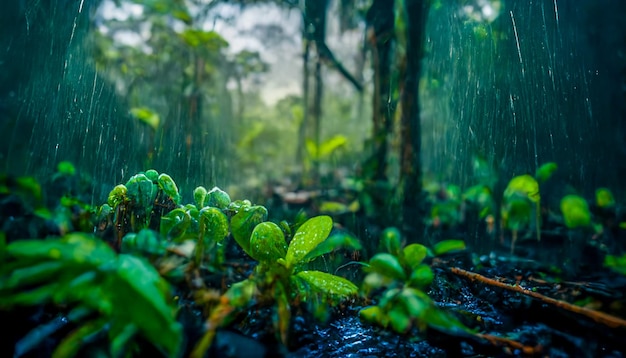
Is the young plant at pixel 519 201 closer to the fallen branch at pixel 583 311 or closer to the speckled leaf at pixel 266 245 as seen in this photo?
the fallen branch at pixel 583 311

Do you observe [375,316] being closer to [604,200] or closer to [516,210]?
[516,210]

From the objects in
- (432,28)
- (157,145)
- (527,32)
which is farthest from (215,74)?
(527,32)

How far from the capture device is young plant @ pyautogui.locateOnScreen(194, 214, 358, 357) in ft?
2.23

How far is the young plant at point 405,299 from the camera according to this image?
0.70 metres

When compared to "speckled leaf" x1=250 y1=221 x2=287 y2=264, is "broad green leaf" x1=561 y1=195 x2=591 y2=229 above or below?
above

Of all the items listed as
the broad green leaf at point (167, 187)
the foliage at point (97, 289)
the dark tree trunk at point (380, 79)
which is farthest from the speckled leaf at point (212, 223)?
the dark tree trunk at point (380, 79)

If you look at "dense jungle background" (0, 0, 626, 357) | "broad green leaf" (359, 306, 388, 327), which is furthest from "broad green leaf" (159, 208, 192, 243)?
"broad green leaf" (359, 306, 388, 327)

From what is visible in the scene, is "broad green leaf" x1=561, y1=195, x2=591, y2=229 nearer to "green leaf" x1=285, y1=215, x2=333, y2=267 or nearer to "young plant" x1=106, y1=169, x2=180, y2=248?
"green leaf" x1=285, y1=215, x2=333, y2=267

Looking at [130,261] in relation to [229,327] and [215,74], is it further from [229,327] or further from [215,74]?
[215,74]

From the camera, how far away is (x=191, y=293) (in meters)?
0.73

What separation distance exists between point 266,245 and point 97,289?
0.40 meters

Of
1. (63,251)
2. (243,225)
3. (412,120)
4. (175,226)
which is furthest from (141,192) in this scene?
(412,120)

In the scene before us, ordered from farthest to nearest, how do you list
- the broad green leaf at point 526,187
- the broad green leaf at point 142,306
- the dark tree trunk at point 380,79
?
the dark tree trunk at point 380,79, the broad green leaf at point 526,187, the broad green leaf at point 142,306

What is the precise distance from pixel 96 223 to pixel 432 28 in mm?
2375
